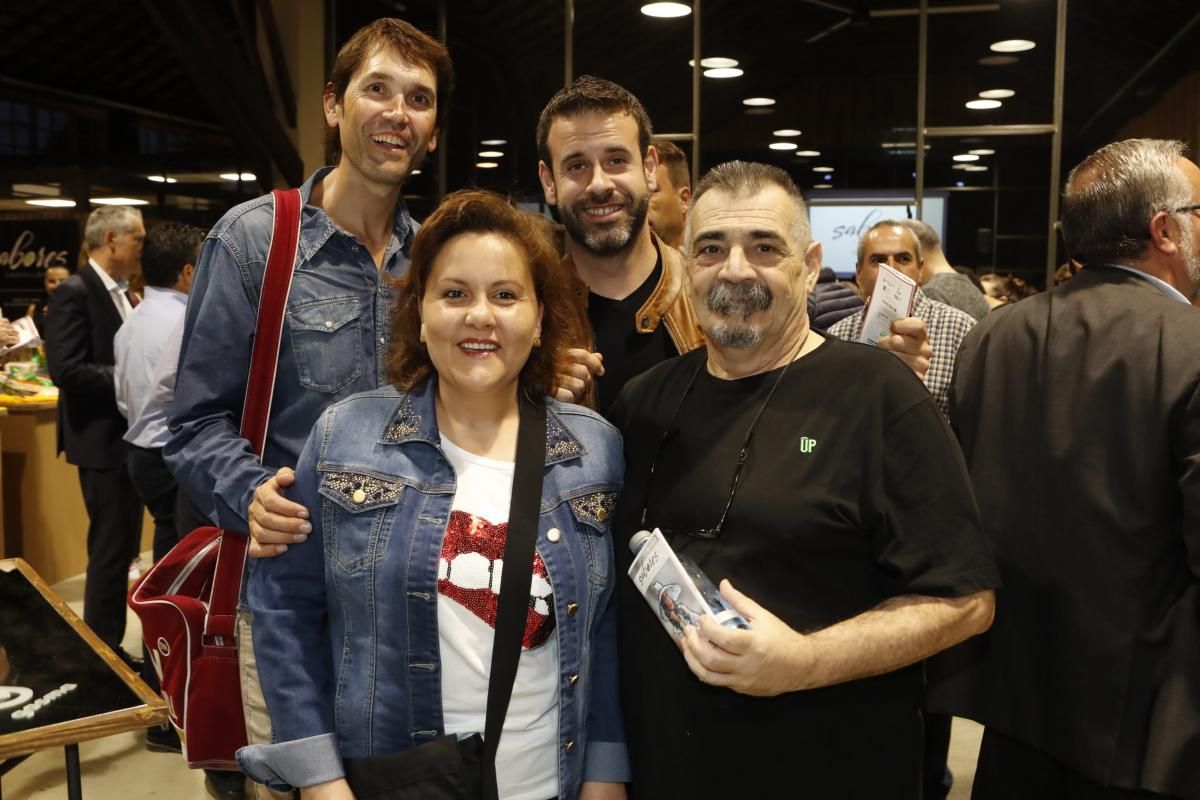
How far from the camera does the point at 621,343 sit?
2.26 meters

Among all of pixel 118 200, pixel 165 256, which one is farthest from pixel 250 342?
pixel 118 200

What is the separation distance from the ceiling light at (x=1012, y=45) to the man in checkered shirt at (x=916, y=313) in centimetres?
532

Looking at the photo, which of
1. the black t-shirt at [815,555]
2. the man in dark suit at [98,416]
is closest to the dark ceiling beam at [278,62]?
the man in dark suit at [98,416]

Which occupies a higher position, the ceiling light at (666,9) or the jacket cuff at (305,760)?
the ceiling light at (666,9)

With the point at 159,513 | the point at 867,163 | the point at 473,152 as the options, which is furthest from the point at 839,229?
the point at 159,513

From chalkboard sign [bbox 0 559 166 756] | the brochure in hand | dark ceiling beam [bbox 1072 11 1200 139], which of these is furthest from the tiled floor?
dark ceiling beam [bbox 1072 11 1200 139]

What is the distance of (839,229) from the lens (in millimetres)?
9453

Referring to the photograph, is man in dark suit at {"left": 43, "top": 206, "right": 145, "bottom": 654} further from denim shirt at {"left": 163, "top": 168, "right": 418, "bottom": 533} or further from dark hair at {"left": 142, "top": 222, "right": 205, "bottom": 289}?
denim shirt at {"left": 163, "top": 168, "right": 418, "bottom": 533}

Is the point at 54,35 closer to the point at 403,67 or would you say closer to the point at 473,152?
the point at 473,152

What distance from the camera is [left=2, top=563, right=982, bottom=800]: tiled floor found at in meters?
3.51

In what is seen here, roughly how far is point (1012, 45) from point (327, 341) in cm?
844

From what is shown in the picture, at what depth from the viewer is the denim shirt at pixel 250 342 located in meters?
1.93

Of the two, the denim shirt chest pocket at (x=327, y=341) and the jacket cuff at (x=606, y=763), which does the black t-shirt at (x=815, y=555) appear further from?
the denim shirt chest pocket at (x=327, y=341)

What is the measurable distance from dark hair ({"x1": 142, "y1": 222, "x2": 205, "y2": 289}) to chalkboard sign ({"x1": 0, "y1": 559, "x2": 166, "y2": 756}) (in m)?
2.40
